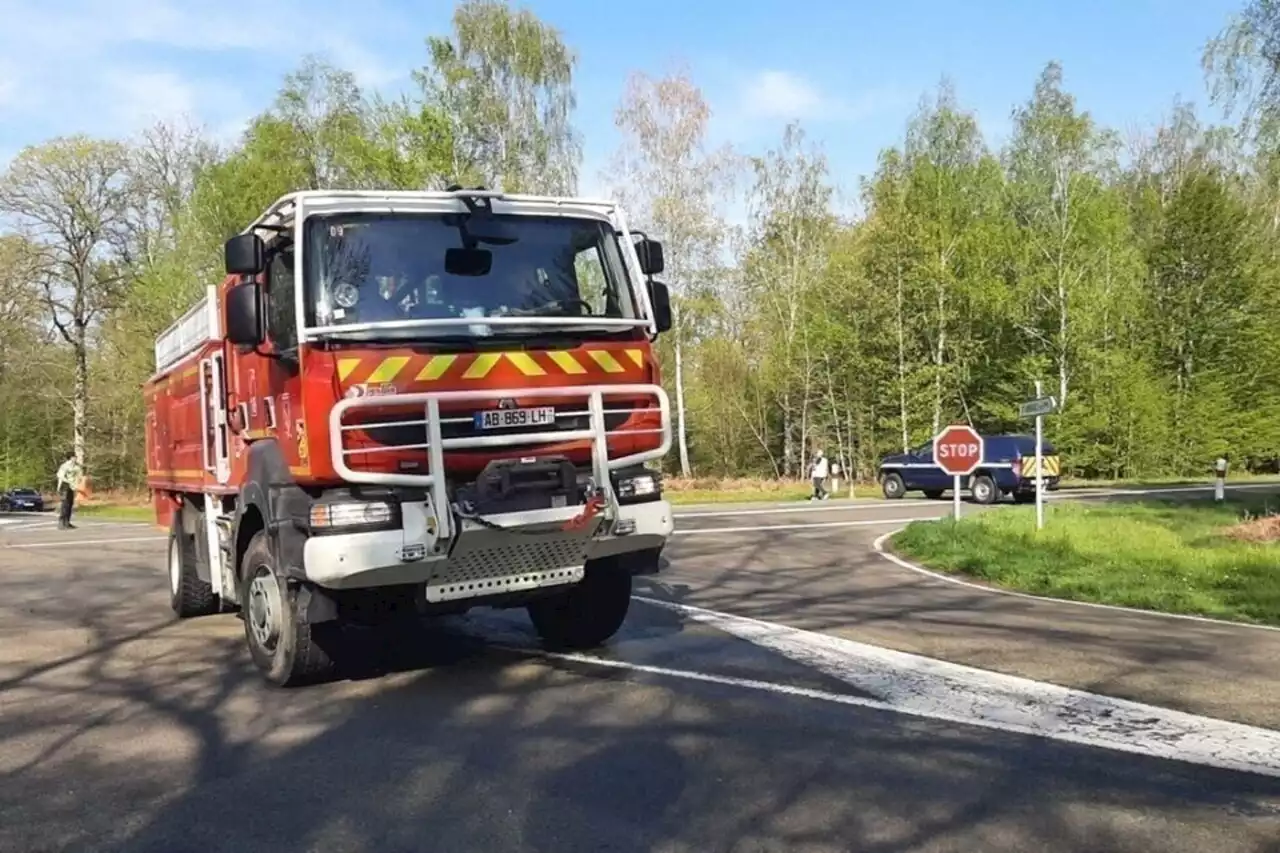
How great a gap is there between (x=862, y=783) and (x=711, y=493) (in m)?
30.8

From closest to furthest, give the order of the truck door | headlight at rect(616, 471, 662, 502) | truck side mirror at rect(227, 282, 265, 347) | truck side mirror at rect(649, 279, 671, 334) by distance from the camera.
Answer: truck side mirror at rect(227, 282, 265, 347), headlight at rect(616, 471, 662, 502), truck side mirror at rect(649, 279, 671, 334), the truck door

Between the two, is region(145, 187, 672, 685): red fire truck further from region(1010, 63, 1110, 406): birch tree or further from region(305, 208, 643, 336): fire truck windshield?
region(1010, 63, 1110, 406): birch tree

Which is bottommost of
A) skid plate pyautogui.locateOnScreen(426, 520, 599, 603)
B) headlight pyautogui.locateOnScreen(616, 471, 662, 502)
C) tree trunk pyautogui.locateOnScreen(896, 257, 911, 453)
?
skid plate pyautogui.locateOnScreen(426, 520, 599, 603)

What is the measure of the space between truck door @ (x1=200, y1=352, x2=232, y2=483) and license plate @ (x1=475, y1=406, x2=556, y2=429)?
9.00ft

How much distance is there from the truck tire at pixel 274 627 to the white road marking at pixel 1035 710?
308 centimetres

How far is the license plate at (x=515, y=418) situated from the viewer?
6.49 meters

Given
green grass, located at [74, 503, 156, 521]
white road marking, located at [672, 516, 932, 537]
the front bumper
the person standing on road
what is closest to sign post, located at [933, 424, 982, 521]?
white road marking, located at [672, 516, 932, 537]

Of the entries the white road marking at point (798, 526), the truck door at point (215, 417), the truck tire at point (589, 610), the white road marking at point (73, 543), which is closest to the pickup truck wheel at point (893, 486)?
the white road marking at point (798, 526)

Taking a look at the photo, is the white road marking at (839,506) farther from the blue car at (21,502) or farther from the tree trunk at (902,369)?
the blue car at (21,502)

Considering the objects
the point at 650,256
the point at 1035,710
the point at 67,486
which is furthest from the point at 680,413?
the point at 1035,710

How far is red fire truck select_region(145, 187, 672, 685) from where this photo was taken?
247 inches

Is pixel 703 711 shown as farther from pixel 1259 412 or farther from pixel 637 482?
pixel 1259 412

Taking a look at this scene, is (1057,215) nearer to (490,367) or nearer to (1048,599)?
(1048,599)

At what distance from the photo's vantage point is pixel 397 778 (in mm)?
5070
